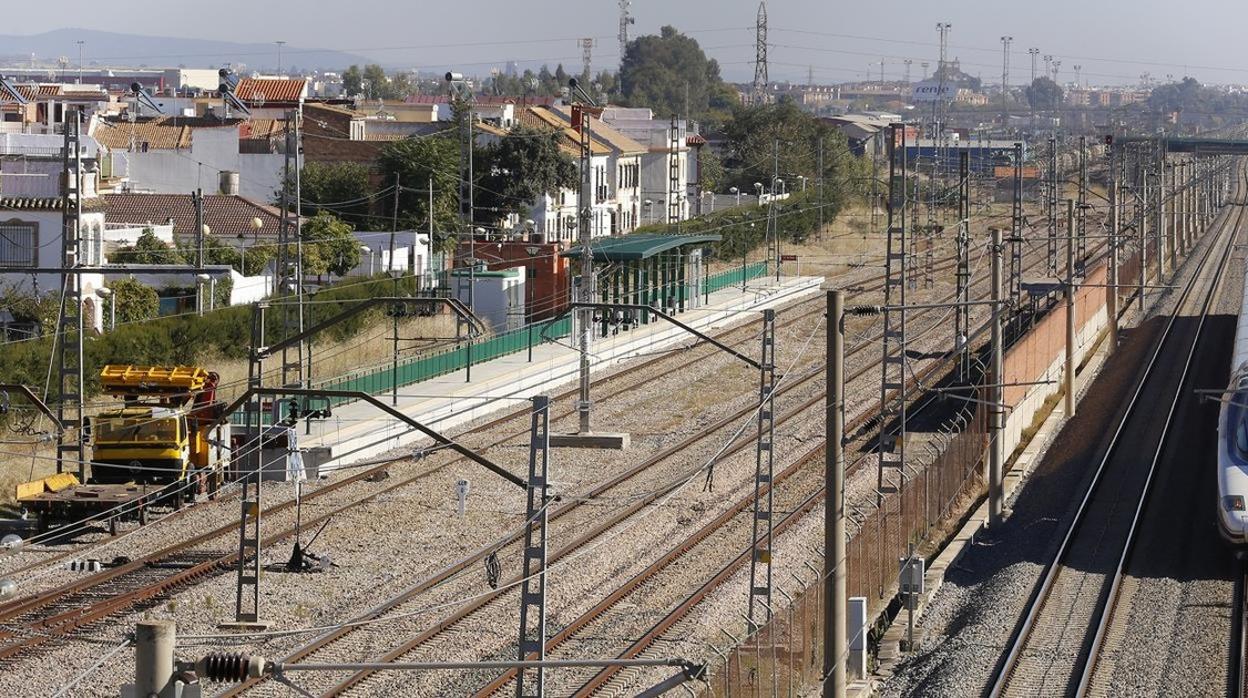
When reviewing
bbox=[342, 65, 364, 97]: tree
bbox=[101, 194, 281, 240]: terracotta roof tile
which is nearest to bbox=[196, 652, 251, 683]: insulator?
bbox=[101, 194, 281, 240]: terracotta roof tile

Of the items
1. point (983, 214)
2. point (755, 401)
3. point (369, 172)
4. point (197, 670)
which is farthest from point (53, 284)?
point (983, 214)

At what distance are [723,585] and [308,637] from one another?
4.55 m

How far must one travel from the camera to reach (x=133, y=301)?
3525 cm

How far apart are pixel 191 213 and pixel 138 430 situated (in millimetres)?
26956

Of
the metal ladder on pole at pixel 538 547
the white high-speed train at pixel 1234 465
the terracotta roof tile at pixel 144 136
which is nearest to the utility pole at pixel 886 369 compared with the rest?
the white high-speed train at pixel 1234 465

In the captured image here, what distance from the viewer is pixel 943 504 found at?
21.2 meters

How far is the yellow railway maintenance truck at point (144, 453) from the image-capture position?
20.1m

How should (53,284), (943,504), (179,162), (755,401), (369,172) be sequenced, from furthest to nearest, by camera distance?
1. (179,162)
2. (369,172)
3. (53,284)
4. (755,401)
5. (943,504)

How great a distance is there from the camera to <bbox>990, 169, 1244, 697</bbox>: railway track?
15016 mm

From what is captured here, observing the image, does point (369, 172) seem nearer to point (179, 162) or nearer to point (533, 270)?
point (179, 162)

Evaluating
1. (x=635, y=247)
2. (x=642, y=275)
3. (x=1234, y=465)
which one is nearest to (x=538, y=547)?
(x=1234, y=465)

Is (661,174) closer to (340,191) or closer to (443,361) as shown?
(340,191)

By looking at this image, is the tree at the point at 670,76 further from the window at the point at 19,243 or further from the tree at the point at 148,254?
the window at the point at 19,243

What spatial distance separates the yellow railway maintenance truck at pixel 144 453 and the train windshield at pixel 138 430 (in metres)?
0.01
